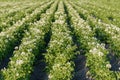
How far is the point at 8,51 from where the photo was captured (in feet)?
69.7

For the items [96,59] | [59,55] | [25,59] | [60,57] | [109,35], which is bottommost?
[109,35]

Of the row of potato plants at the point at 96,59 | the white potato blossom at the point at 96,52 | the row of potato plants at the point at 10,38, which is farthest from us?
the row of potato plants at the point at 10,38

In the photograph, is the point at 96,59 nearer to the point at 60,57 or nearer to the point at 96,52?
the point at 96,52

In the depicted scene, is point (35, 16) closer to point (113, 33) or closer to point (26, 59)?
point (113, 33)

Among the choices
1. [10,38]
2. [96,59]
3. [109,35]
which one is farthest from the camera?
[109,35]

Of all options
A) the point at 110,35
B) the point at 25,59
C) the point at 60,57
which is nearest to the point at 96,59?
the point at 60,57

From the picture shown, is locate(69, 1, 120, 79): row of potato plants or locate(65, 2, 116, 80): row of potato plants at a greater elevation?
locate(65, 2, 116, 80): row of potato plants

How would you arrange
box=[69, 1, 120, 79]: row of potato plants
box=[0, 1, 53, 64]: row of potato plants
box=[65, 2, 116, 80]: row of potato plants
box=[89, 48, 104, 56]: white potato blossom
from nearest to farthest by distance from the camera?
1. box=[65, 2, 116, 80]: row of potato plants
2. box=[89, 48, 104, 56]: white potato blossom
3. box=[0, 1, 53, 64]: row of potato plants
4. box=[69, 1, 120, 79]: row of potato plants

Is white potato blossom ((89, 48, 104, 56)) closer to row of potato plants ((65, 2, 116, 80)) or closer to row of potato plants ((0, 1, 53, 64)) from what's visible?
row of potato plants ((65, 2, 116, 80))

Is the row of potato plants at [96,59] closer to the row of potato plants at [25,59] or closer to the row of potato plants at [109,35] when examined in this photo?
the row of potato plants at [109,35]

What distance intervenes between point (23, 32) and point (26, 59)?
9338mm

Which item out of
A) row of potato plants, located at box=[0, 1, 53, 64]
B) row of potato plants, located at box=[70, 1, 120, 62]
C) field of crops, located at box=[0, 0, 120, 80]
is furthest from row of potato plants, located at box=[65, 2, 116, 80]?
row of potato plants, located at box=[0, 1, 53, 64]

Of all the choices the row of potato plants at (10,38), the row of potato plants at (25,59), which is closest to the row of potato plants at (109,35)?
the row of potato plants at (25,59)

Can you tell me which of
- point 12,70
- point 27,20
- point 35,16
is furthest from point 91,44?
point 35,16
